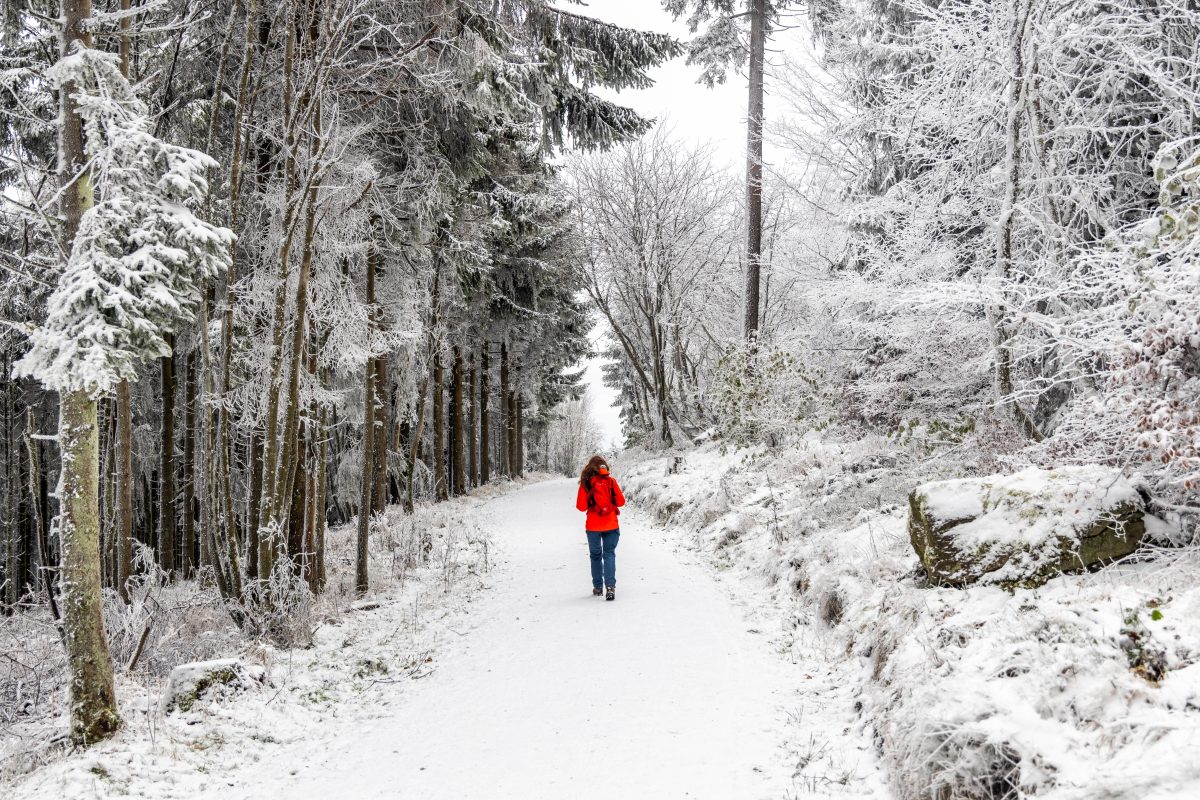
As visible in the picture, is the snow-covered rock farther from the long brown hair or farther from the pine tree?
the long brown hair

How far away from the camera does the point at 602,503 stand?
7.84 metres

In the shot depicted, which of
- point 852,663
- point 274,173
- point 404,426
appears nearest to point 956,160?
point 852,663

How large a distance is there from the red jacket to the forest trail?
904 millimetres

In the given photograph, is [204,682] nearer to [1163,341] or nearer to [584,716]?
[584,716]

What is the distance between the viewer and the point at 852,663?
201 inches

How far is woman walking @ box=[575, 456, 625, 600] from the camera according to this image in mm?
7793

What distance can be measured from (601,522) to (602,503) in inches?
8.9

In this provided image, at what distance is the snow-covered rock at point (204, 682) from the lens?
4.90 metres

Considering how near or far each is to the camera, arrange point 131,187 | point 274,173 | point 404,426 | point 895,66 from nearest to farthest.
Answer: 1. point 131,187
2. point 274,173
3. point 895,66
4. point 404,426

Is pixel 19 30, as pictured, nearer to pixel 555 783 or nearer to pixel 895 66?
pixel 555 783

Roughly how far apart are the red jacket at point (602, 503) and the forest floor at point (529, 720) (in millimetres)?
905

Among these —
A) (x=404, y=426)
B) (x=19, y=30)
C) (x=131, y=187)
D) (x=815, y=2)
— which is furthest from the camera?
(x=404, y=426)

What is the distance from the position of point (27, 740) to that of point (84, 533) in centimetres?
142

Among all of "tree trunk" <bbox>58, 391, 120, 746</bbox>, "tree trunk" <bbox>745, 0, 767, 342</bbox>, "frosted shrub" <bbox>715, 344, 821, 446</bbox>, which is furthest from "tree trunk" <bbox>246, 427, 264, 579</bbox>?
"tree trunk" <bbox>745, 0, 767, 342</bbox>
